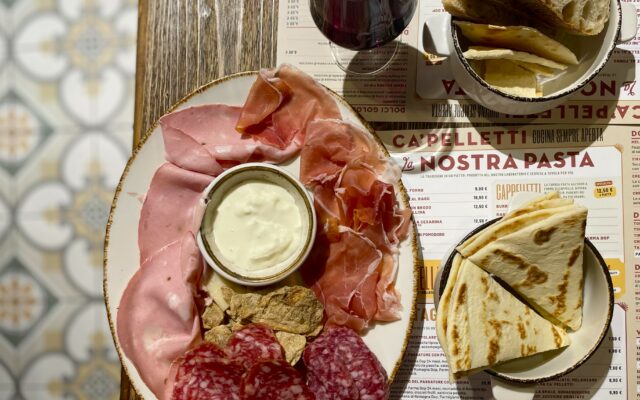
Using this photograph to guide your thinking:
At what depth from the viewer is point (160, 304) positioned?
101cm

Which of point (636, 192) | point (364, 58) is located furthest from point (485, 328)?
point (364, 58)

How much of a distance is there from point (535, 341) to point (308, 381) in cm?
32

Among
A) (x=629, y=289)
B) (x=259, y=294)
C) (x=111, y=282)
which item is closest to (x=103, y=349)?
(x=111, y=282)

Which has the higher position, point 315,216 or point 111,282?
point 315,216

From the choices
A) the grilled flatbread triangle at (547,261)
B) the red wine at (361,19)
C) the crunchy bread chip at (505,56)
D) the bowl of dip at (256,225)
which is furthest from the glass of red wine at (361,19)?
the grilled flatbread triangle at (547,261)

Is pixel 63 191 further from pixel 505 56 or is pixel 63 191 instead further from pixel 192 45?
pixel 505 56

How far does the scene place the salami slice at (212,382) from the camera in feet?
3.02

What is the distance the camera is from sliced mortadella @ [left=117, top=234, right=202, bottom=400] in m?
0.99

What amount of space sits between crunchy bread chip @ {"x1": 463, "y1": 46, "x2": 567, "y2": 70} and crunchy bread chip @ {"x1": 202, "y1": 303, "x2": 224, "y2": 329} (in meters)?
0.51

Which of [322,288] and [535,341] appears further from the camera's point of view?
[322,288]

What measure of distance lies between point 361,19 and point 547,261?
1.35 ft

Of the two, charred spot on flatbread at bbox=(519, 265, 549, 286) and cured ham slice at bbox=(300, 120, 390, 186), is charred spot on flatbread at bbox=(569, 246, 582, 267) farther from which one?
cured ham slice at bbox=(300, 120, 390, 186)

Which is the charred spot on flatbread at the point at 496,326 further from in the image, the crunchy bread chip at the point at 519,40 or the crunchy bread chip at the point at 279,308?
the crunchy bread chip at the point at 519,40

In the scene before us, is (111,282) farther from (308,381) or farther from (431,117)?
(431,117)
